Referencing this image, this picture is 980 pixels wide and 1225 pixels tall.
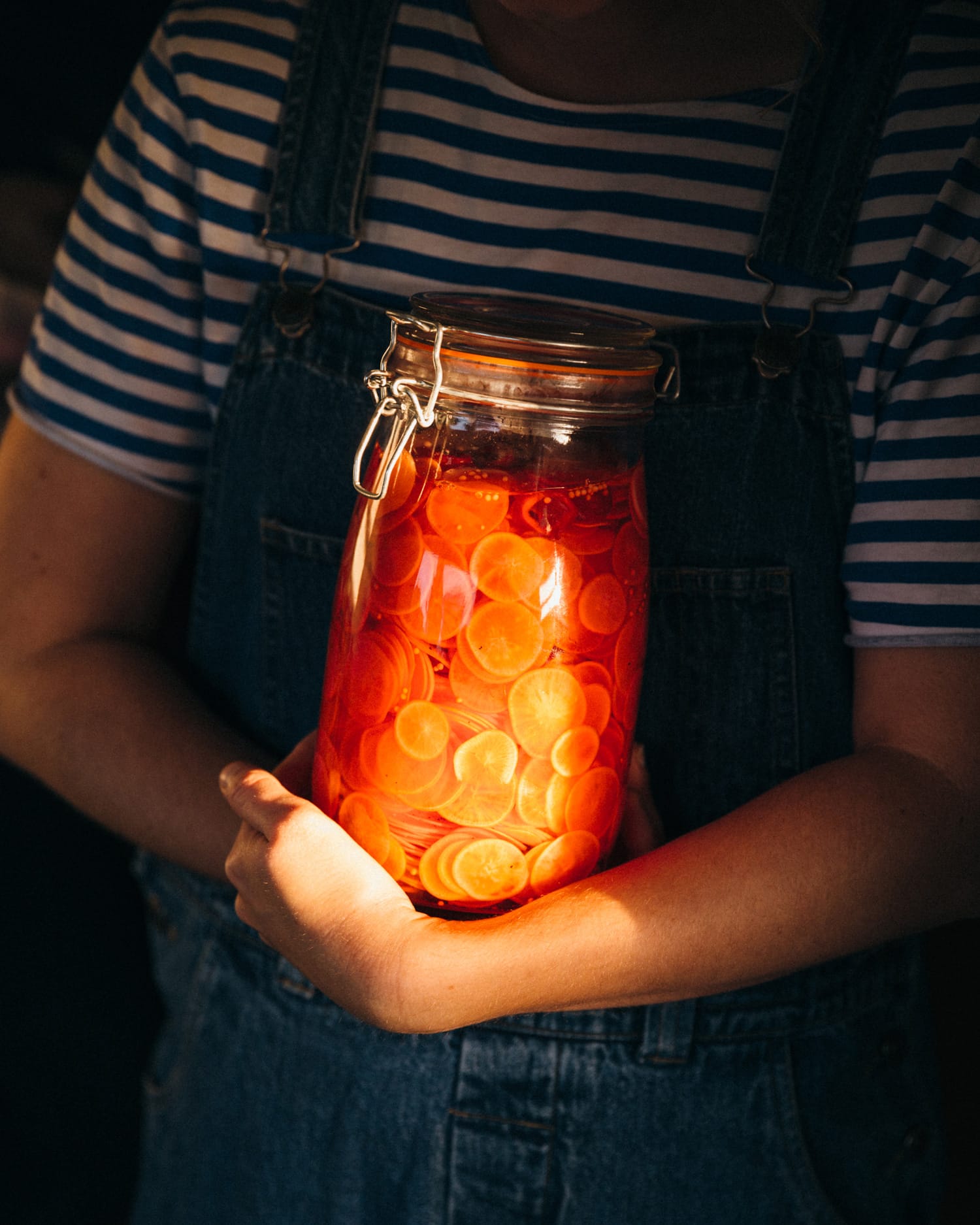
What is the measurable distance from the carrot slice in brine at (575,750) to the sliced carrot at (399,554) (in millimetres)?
114

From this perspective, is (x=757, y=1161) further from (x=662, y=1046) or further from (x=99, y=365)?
(x=99, y=365)

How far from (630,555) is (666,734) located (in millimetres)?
198

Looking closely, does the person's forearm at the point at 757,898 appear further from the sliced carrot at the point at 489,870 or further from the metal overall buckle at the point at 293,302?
the metal overall buckle at the point at 293,302

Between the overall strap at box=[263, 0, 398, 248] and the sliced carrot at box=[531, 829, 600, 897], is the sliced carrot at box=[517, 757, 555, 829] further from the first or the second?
the overall strap at box=[263, 0, 398, 248]

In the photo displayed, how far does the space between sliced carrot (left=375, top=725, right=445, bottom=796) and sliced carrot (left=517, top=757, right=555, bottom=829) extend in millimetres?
43

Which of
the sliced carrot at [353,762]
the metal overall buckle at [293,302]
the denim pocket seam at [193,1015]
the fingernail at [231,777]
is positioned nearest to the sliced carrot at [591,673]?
the sliced carrot at [353,762]

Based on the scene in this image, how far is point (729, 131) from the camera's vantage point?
0.67m

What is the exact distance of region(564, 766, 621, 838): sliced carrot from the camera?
55 centimetres

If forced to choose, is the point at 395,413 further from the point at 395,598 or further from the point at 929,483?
the point at 929,483

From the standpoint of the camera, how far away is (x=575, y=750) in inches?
21.0

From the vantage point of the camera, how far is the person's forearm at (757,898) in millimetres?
545

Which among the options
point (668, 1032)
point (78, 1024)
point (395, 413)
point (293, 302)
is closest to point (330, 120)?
point (293, 302)

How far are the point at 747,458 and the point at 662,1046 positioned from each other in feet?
1.28

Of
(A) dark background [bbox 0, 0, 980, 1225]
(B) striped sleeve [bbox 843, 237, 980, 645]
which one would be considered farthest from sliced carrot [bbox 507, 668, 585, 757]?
(A) dark background [bbox 0, 0, 980, 1225]
